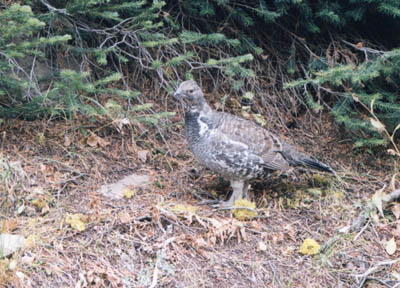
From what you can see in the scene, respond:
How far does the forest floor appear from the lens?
381 centimetres

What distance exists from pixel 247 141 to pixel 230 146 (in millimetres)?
214

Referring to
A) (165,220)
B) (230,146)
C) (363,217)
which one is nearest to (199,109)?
(230,146)

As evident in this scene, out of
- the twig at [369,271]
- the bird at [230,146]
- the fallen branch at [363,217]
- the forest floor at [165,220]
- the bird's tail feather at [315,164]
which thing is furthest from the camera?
the bird's tail feather at [315,164]

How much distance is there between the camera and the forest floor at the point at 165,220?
3.81 metres

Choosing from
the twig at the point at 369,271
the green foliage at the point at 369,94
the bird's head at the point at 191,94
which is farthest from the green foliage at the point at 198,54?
the twig at the point at 369,271

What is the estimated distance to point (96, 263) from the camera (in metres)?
3.78

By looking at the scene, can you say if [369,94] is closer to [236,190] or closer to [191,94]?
[236,190]

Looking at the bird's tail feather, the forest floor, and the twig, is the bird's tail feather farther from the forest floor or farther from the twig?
the twig

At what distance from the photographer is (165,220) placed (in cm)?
434

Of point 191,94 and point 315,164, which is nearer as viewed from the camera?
point 191,94

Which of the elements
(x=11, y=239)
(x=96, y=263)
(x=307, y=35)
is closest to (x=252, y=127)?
(x=307, y=35)

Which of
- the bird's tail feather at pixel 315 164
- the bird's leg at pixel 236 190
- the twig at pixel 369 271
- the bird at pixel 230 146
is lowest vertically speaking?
the bird's leg at pixel 236 190

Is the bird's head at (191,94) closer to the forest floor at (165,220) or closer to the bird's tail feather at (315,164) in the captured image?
the forest floor at (165,220)

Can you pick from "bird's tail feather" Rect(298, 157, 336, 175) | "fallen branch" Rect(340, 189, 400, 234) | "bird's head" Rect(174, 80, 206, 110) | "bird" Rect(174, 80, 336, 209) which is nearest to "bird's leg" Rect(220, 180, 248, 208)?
"bird" Rect(174, 80, 336, 209)
